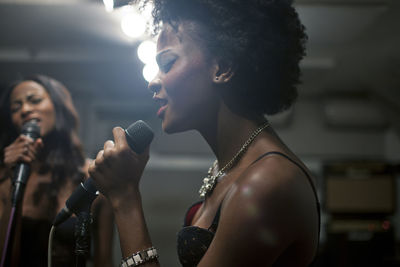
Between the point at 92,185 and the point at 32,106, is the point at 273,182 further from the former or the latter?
the point at 32,106

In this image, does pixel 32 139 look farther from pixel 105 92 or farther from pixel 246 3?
pixel 105 92

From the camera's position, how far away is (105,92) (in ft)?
18.2

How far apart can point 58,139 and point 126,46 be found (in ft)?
8.19

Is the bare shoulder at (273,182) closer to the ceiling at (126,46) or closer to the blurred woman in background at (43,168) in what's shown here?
the blurred woman in background at (43,168)

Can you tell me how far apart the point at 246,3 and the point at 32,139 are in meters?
0.92

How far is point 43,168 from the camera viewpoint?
1.71 metres

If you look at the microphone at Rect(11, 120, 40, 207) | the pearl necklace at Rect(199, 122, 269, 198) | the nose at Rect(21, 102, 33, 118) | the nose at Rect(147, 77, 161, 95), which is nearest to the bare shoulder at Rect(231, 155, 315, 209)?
the pearl necklace at Rect(199, 122, 269, 198)

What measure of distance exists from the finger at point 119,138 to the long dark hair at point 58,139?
2.51ft

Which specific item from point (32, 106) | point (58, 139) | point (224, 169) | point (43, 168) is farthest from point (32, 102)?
point (224, 169)

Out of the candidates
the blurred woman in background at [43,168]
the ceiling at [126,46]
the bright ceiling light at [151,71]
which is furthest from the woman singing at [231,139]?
the ceiling at [126,46]

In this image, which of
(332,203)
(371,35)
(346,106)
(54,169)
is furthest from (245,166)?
(346,106)

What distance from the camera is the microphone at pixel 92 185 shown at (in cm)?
100

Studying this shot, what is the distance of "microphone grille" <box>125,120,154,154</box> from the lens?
1001 millimetres

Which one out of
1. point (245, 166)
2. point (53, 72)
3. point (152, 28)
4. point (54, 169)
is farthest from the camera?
point (53, 72)
